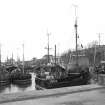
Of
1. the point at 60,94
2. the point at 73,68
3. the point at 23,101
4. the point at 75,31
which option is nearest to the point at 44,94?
Result: the point at 60,94

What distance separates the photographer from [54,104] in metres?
9.39

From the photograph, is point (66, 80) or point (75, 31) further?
point (75, 31)

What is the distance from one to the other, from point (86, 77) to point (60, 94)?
36.8 ft

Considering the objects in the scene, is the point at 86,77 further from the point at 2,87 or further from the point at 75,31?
the point at 2,87

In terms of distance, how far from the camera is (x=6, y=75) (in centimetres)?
3164

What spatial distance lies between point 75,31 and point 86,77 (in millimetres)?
8175

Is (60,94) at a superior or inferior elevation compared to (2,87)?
superior

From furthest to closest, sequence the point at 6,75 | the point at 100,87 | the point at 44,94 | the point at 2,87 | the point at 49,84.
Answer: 1. the point at 6,75
2. the point at 2,87
3. the point at 49,84
4. the point at 100,87
5. the point at 44,94

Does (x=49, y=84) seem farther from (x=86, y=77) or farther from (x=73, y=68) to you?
(x=73, y=68)

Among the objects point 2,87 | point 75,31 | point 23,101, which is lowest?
point 2,87

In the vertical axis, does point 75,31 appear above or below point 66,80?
above

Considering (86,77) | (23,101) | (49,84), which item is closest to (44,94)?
(23,101)

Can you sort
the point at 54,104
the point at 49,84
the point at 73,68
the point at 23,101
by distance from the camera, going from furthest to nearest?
the point at 73,68, the point at 49,84, the point at 23,101, the point at 54,104

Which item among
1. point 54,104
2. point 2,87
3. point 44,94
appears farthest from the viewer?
point 2,87
